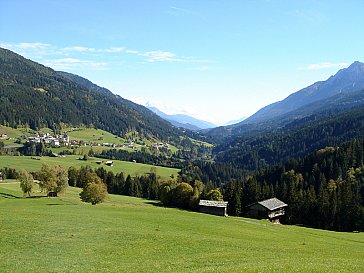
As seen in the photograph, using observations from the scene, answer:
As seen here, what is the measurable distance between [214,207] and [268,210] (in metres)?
16.9

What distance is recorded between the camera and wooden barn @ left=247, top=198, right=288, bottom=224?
10944 cm

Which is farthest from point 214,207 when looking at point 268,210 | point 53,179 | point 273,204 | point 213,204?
point 53,179

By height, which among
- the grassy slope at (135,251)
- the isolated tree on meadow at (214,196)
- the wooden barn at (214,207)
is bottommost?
the wooden barn at (214,207)

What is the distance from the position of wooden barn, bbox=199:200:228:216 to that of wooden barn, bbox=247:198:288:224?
1256cm

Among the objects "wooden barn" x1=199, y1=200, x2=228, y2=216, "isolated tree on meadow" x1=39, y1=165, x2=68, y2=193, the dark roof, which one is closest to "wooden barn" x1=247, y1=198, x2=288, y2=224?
the dark roof

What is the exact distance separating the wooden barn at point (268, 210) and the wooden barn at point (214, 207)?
1256cm

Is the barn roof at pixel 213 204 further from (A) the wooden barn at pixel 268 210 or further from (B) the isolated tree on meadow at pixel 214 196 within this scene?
(A) the wooden barn at pixel 268 210

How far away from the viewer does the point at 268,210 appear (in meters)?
109

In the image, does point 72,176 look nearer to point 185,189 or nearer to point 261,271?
point 185,189

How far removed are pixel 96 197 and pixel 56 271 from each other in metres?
66.5

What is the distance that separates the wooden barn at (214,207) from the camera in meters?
105

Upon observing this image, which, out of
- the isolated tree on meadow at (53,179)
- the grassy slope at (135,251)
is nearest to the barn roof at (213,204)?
the isolated tree on meadow at (53,179)

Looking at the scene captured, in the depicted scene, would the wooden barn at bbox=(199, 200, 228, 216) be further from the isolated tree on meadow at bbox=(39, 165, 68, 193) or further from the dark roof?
the isolated tree on meadow at bbox=(39, 165, 68, 193)

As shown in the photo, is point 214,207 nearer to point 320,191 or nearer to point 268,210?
point 268,210
